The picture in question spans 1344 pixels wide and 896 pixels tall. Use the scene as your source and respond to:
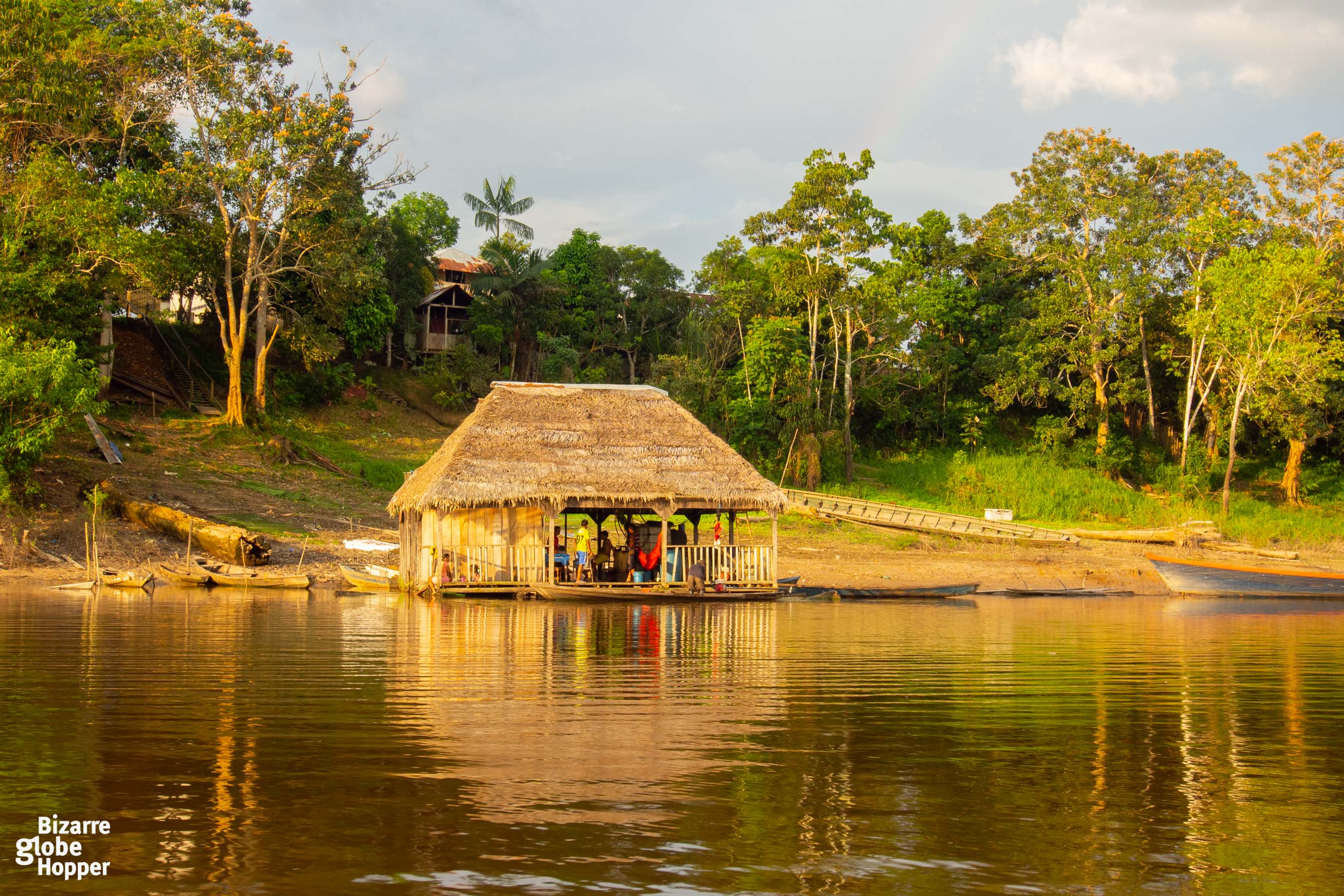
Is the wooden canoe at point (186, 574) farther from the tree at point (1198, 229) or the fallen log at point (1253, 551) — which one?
the tree at point (1198, 229)

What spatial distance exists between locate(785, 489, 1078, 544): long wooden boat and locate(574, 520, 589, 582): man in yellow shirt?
10.8m

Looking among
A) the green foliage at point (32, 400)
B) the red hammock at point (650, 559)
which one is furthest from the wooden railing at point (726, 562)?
the green foliage at point (32, 400)

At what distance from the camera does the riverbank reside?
22203mm

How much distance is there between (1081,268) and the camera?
1382 inches

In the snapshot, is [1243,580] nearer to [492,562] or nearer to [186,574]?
[492,562]

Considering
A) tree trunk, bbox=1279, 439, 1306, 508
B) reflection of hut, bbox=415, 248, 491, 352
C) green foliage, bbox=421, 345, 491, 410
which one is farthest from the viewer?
reflection of hut, bbox=415, 248, 491, 352

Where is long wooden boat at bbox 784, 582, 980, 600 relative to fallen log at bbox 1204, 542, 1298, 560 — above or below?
below

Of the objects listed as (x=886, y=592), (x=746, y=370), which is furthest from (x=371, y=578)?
(x=746, y=370)

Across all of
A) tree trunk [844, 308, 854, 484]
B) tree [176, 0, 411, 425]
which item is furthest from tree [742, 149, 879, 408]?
tree [176, 0, 411, 425]

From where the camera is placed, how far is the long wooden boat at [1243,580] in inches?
912

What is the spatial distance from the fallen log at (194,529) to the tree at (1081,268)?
24684 millimetres

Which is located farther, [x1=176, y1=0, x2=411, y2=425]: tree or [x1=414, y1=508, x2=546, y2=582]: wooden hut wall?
[x1=176, y1=0, x2=411, y2=425]: tree

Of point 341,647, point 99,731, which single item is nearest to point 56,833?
point 99,731

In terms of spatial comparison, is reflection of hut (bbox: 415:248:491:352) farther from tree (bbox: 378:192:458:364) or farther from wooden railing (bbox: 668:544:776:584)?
wooden railing (bbox: 668:544:776:584)
